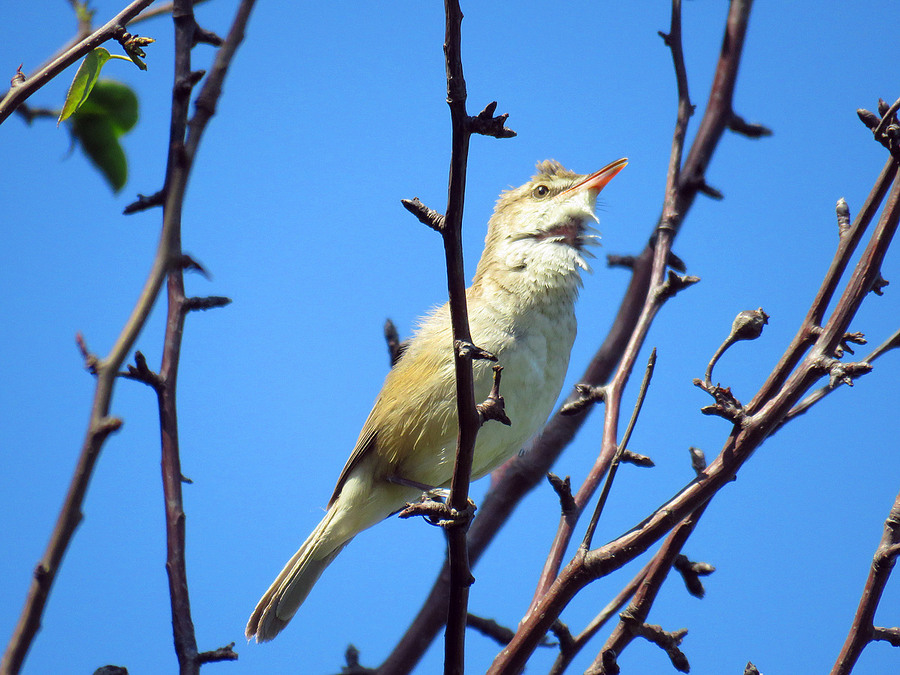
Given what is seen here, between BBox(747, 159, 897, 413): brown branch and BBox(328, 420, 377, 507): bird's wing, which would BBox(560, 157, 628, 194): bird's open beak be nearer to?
BBox(328, 420, 377, 507): bird's wing

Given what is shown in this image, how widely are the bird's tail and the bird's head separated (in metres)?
1.60

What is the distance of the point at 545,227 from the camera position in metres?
4.80

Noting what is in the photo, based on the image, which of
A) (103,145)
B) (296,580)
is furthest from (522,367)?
(103,145)

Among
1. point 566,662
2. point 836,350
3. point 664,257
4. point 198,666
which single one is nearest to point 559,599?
point 566,662

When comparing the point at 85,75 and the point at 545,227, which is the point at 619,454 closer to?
the point at 85,75

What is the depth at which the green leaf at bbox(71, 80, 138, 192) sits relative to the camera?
136 inches

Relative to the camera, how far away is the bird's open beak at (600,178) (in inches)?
198

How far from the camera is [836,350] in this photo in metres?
2.22

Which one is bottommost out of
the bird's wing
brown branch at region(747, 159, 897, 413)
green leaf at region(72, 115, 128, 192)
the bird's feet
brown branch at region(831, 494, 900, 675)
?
brown branch at region(831, 494, 900, 675)

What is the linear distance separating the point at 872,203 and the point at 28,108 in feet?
9.62

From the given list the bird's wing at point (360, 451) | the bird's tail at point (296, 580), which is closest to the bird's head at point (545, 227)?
the bird's wing at point (360, 451)

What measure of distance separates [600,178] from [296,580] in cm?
291

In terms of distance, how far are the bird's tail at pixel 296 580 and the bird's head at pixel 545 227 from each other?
5.25ft

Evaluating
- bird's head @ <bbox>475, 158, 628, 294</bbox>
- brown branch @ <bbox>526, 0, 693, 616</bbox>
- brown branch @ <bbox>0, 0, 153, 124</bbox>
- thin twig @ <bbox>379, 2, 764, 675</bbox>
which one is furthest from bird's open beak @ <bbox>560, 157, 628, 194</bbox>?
brown branch @ <bbox>0, 0, 153, 124</bbox>
